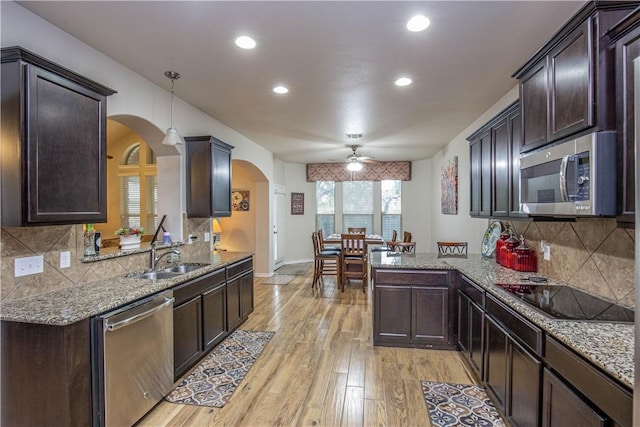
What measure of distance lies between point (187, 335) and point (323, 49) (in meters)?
2.66

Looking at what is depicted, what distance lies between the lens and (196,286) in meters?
2.91

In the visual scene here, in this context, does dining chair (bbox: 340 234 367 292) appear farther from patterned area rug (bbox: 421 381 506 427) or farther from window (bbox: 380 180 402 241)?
patterned area rug (bbox: 421 381 506 427)

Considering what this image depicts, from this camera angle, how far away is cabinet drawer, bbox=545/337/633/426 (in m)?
1.13

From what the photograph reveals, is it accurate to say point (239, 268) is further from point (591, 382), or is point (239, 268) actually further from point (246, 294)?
point (591, 382)

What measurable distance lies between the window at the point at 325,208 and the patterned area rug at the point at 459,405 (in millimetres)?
6099

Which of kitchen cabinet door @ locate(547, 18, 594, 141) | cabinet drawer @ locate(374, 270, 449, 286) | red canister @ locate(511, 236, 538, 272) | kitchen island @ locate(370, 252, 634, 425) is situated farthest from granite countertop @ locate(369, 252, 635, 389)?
kitchen cabinet door @ locate(547, 18, 594, 141)

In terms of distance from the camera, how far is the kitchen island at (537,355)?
1.22 m

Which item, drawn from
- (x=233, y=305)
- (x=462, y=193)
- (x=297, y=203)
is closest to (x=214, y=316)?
(x=233, y=305)

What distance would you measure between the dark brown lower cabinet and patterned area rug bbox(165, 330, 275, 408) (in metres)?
2.10

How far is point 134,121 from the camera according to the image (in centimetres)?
310

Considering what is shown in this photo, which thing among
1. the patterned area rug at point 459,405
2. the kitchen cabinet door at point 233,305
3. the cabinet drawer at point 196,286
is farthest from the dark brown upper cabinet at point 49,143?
the patterned area rug at point 459,405

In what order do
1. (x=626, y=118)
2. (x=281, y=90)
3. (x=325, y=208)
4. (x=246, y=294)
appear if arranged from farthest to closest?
(x=325, y=208) < (x=246, y=294) < (x=281, y=90) < (x=626, y=118)

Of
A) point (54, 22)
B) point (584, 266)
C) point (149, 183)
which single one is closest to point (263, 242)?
point (149, 183)

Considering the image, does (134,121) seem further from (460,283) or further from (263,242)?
(263,242)
